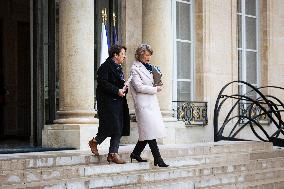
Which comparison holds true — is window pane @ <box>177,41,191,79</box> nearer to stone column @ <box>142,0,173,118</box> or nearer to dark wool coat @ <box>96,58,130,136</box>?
stone column @ <box>142,0,173,118</box>

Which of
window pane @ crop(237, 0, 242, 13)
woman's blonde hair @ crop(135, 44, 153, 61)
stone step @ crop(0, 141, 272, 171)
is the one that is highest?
window pane @ crop(237, 0, 242, 13)

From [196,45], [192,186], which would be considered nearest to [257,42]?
[196,45]

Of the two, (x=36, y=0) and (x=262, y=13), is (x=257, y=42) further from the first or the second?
(x=36, y=0)

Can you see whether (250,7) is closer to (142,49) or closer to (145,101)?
(142,49)

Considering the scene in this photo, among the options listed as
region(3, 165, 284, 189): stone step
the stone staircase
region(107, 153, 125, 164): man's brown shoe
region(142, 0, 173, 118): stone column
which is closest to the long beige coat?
region(107, 153, 125, 164): man's brown shoe

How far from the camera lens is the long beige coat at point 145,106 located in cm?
942

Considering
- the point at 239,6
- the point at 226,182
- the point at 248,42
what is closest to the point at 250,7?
the point at 239,6

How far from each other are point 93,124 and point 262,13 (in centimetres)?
699

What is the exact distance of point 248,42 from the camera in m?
16.8

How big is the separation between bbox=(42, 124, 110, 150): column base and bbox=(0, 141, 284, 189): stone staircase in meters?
1.30

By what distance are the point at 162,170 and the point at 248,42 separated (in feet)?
25.6

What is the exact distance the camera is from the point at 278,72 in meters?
17.1

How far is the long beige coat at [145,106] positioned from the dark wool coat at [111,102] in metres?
0.20

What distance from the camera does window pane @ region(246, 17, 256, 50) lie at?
1677cm
